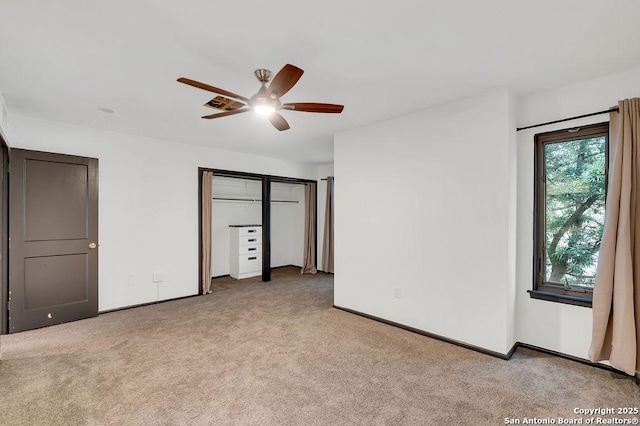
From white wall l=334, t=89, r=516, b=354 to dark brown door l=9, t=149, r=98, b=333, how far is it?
3248 millimetres

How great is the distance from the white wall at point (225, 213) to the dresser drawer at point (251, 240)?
0.53 metres

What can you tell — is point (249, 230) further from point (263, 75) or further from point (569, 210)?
point (569, 210)

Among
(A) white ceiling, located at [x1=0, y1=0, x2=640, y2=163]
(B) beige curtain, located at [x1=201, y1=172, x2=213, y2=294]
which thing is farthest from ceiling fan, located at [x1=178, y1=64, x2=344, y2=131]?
(B) beige curtain, located at [x1=201, y1=172, x2=213, y2=294]

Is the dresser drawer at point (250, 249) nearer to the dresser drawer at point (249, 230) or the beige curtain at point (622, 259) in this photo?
the dresser drawer at point (249, 230)

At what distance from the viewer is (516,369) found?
8.39ft

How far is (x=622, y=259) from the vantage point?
7.55 ft

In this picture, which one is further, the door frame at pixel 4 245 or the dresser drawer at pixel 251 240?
the dresser drawer at pixel 251 240

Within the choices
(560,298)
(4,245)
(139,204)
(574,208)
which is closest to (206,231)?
(139,204)

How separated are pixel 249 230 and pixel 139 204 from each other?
7.24 feet

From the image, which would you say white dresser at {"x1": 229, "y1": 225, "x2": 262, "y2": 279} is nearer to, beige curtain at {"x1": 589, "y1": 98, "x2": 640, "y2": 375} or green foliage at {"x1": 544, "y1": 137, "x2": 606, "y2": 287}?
green foliage at {"x1": 544, "y1": 137, "x2": 606, "y2": 287}

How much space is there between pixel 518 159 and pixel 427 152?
2.82ft

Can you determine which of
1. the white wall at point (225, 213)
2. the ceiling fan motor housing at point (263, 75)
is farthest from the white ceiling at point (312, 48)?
the white wall at point (225, 213)

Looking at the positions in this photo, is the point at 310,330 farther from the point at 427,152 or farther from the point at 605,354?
the point at 605,354

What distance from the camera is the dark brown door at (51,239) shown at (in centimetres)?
338
